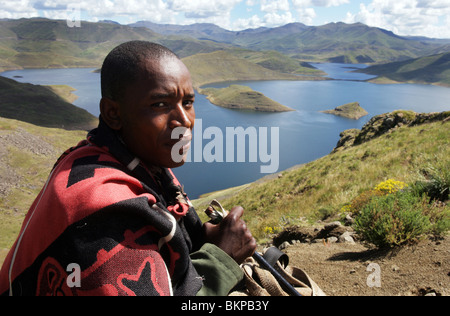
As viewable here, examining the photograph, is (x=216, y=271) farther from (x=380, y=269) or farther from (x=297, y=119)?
(x=297, y=119)

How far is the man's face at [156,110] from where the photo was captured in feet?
5.75

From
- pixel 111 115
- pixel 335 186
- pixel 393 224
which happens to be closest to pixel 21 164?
pixel 335 186

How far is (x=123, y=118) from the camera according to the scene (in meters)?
1.83

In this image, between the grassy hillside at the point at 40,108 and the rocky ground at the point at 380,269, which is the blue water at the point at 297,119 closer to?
the grassy hillside at the point at 40,108

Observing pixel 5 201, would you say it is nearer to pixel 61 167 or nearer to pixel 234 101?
pixel 61 167

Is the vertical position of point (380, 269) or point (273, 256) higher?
point (273, 256)

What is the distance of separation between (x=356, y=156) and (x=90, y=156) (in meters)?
16.5

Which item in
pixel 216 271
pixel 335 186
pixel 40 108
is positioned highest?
pixel 216 271

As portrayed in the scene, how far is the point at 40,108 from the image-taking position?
136375mm

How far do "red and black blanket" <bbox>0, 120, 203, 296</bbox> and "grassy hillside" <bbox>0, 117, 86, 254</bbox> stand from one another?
4530 centimetres

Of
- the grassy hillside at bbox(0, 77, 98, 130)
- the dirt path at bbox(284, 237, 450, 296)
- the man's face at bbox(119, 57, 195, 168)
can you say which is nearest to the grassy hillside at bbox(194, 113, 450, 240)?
the dirt path at bbox(284, 237, 450, 296)

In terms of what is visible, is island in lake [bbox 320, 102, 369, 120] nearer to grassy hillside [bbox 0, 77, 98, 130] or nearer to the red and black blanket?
grassy hillside [bbox 0, 77, 98, 130]

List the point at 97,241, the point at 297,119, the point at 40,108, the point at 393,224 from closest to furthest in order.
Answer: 1. the point at 97,241
2. the point at 393,224
3. the point at 297,119
4. the point at 40,108

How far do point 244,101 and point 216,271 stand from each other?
146934 millimetres
